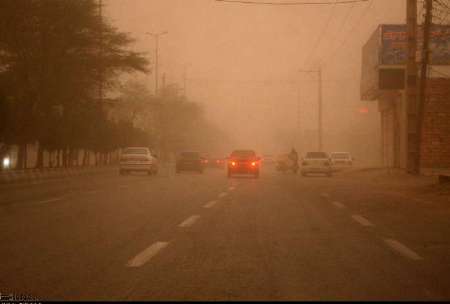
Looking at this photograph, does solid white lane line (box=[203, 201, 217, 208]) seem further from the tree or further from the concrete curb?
the tree

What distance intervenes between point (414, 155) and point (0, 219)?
21.2 m

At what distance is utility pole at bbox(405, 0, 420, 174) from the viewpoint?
92.9 feet

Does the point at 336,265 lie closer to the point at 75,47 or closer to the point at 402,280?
the point at 402,280

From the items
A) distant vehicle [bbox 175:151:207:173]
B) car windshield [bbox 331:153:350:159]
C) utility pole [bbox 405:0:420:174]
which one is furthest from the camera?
car windshield [bbox 331:153:350:159]

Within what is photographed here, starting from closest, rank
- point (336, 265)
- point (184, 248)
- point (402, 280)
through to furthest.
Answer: point (402, 280) → point (336, 265) → point (184, 248)

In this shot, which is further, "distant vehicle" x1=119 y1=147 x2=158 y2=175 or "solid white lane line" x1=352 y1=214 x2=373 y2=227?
"distant vehicle" x1=119 y1=147 x2=158 y2=175

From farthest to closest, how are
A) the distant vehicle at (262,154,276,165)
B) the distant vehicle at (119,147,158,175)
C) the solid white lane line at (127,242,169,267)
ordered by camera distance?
the distant vehicle at (262,154,276,165) < the distant vehicle at (119,147,158,175) < the solid white lane line at (127,242,169,267)

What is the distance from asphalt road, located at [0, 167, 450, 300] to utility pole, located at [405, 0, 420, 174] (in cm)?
1478

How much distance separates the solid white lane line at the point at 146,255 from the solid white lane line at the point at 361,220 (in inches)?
171

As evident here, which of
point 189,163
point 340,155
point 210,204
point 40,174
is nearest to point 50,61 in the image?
point 40,174

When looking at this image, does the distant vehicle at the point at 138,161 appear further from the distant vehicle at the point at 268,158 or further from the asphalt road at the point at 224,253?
the distant vehicle at the point at 268,158

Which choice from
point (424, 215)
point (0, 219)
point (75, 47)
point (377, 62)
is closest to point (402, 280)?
point (424, 215)

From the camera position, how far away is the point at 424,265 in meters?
7.49

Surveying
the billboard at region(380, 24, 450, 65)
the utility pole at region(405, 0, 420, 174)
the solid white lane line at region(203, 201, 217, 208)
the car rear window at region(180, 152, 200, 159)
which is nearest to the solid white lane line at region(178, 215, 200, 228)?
the solid white lane line at region(203, 201, 217, 208)
